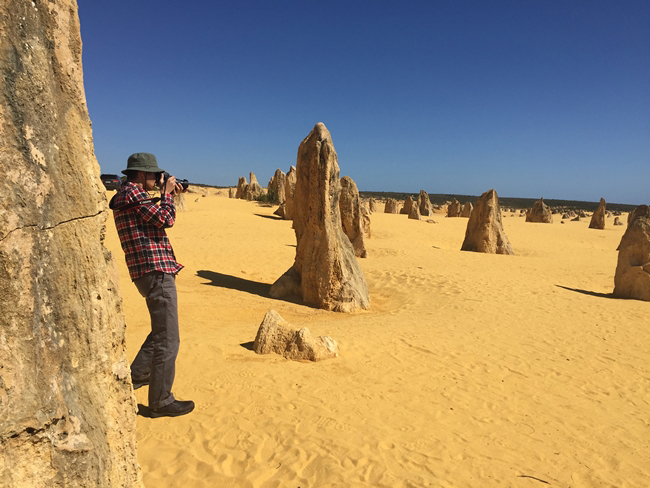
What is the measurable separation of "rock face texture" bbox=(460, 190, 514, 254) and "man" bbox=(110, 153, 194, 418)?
1472 centimetres

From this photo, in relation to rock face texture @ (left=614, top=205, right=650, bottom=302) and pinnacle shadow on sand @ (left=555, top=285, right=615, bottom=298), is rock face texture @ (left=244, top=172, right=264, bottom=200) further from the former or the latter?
rock face texture @ (left=614, top=205, right=650, bottom=302)

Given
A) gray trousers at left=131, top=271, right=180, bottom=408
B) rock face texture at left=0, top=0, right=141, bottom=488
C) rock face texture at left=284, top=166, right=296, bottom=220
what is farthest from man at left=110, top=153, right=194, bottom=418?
rock face texture at left=284, top=166, right=296, bottom=220

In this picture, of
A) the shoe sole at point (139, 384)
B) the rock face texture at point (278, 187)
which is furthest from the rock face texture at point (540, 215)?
the shoe sole at point (139, 384)

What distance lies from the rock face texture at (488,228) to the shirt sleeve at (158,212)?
14.8m

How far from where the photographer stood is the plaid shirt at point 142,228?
310cm

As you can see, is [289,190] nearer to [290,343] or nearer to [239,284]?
[239,284]

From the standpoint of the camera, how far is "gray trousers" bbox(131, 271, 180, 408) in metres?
3.34

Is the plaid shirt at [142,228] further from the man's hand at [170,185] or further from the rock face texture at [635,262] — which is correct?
the rock face texture at [635,262]

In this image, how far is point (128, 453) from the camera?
79.9 inches

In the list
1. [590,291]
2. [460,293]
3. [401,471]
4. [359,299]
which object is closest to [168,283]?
[401,471]

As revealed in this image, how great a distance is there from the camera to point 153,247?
130 inches

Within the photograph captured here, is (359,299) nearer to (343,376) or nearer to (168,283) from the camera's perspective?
(343,376)

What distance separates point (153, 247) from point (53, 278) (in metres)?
1.63

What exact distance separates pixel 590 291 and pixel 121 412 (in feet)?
39.5
